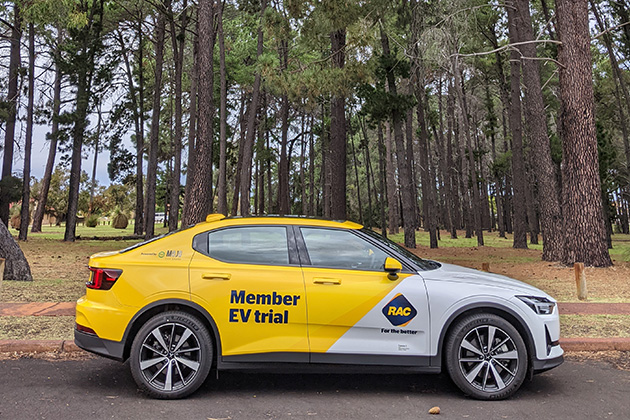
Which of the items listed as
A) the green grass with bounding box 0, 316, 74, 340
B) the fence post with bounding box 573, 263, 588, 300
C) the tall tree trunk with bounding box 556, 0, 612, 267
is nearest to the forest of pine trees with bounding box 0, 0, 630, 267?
the tall tree trunk with bounding box 556, 0, 612, 267

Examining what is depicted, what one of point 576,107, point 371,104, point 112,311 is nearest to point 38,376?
point 112,311

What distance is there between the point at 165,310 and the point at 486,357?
299 centimetres

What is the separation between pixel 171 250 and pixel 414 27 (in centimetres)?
1935

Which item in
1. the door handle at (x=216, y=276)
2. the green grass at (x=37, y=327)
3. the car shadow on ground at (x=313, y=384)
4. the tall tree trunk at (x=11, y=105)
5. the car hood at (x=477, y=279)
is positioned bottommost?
the car shadow on ground at (x=313, y=384)

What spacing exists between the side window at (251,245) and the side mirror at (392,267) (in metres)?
0.94

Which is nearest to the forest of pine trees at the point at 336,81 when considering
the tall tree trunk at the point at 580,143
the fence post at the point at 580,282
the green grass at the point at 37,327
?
the tall tree trunk at the point at 580,143

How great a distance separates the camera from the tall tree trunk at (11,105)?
23216 mm

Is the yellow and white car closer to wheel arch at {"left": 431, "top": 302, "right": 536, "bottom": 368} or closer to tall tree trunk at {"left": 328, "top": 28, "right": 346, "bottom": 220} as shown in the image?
wheel arch at {"left": 431, "top": 302, "right": 536, "bottom": 368}

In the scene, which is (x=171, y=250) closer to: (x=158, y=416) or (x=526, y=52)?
(x=158, y=416)

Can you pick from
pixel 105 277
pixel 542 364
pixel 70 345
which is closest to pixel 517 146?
pixel 542 364

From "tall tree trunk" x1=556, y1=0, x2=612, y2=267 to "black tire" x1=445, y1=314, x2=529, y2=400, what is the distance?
10161mm

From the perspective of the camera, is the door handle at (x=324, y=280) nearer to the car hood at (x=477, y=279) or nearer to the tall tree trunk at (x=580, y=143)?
the car hood at (x=477, y=279)

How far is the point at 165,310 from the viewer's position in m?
4.81

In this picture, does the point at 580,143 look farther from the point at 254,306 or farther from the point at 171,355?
the point at 171,355
